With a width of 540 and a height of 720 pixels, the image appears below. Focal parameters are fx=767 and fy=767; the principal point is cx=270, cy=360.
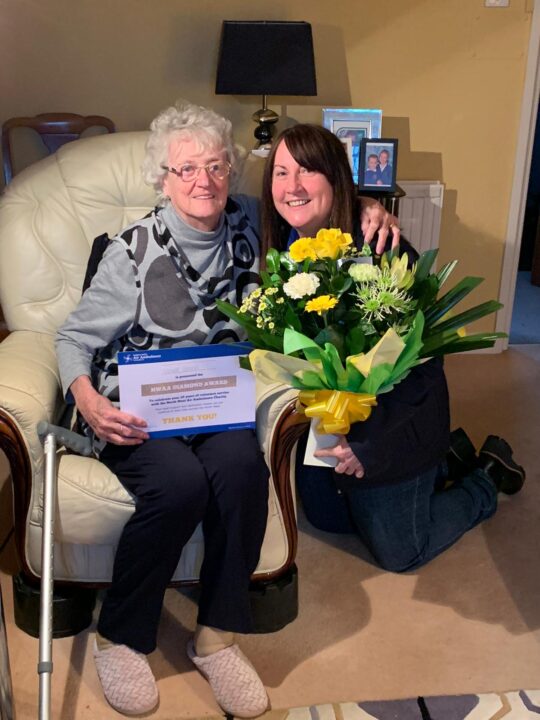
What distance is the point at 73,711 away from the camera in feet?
5.06

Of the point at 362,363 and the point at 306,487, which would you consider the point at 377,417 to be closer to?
the point at 362,363

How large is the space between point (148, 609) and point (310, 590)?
1.63 feet

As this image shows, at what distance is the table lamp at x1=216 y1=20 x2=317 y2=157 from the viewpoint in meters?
2.55

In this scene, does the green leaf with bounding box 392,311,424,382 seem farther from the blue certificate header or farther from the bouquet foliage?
the blue certificate header

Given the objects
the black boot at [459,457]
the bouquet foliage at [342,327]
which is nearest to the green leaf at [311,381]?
the bouquet foliage at [342,327]

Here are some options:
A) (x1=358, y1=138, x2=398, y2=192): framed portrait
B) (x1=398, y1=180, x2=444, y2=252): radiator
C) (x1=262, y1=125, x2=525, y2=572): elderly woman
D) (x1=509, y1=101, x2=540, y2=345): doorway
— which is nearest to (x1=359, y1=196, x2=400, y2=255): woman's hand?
(x1=262, y1=125, x2=525, y2=572): elderly woman

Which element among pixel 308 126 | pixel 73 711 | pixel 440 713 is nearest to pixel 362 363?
pixel 308 126

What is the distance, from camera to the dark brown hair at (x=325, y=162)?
5.34 feet

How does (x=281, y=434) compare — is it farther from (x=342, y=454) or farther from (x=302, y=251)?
(x=302, y=251)

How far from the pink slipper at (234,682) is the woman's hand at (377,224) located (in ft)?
2.95

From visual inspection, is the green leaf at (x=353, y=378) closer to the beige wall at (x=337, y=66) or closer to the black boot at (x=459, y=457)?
the black boot at (x=459, y=457)

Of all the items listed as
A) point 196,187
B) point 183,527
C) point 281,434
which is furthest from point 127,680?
point 196,187

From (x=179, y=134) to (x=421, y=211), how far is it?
5.24 ft

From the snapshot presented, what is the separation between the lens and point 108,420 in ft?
5.07
